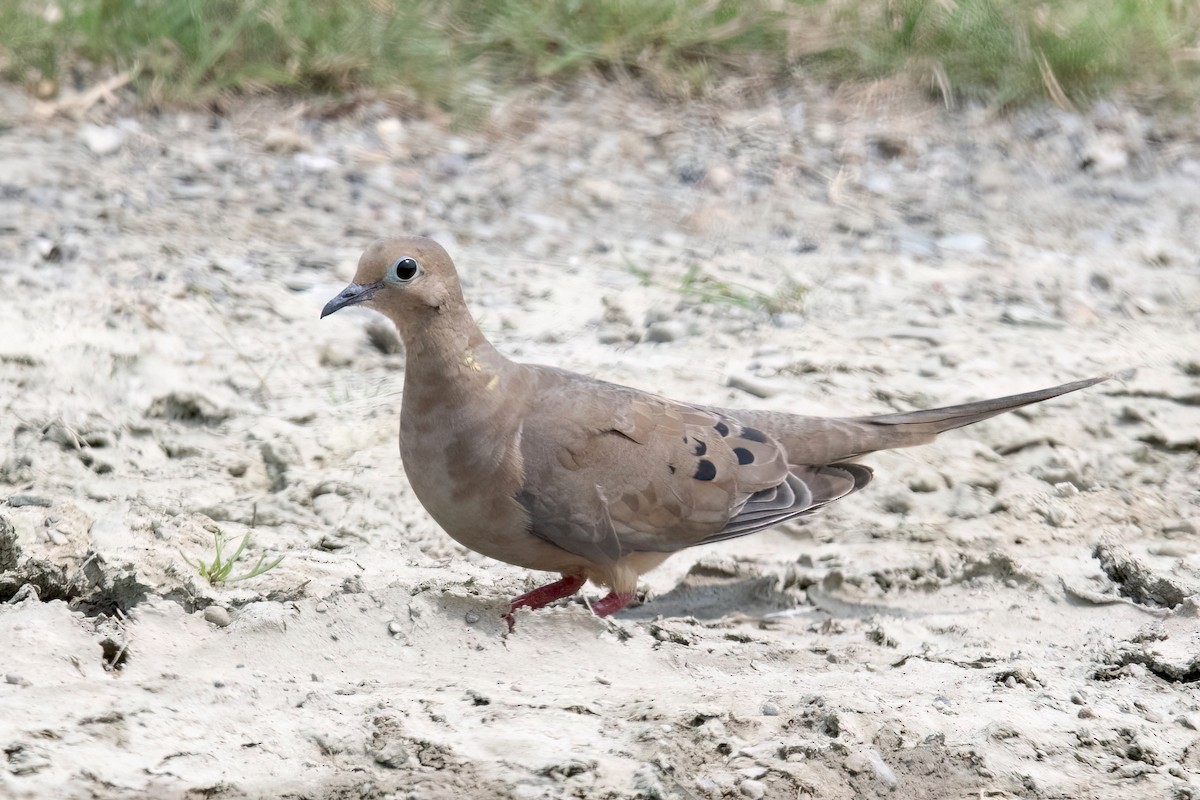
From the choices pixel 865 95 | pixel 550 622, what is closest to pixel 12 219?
pixel 550 622

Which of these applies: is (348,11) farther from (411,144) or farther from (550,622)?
(550,622)

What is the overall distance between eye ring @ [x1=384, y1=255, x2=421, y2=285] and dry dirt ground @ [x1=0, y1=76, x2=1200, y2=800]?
0.75 meters

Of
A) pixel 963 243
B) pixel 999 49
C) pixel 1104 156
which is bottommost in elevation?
pixel 963 243

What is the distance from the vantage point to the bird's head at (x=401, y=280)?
11.7 feet

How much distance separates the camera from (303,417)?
4.74 metres

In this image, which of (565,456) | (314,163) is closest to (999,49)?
(314,163)

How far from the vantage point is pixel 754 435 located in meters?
4.18

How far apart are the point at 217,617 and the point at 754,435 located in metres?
1.70

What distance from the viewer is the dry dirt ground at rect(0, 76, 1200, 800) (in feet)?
9.01

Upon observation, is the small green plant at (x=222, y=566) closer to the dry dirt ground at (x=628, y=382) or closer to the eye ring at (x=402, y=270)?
the dry dirt ground at (x=628, y=382)

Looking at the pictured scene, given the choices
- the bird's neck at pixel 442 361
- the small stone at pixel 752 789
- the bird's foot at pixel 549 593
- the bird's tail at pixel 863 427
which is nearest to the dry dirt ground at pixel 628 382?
the small stone at pixel 752 789

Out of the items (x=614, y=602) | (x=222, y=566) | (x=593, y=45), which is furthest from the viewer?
(x=593, y=45)

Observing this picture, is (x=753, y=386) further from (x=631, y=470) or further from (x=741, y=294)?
(x=631, y=470)

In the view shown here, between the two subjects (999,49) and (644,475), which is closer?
(644,475)
